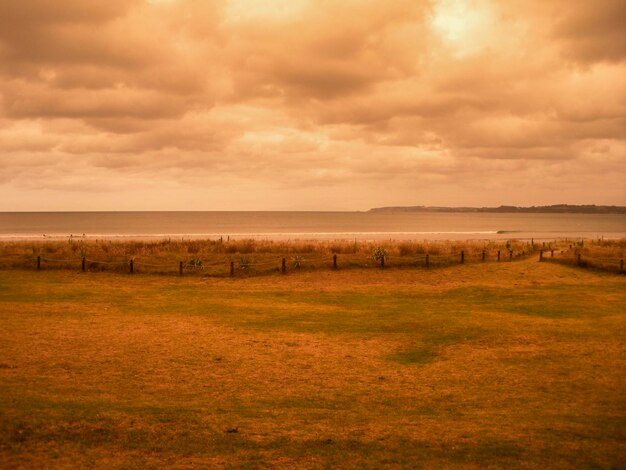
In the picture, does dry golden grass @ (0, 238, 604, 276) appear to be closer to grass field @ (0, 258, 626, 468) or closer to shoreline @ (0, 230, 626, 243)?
grass field @ (0, 258, 626, 468)

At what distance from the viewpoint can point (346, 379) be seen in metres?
11.2

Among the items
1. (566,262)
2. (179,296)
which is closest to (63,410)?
(179,296)

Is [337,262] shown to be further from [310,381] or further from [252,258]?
[310,381]

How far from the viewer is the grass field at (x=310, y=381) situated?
753 cm

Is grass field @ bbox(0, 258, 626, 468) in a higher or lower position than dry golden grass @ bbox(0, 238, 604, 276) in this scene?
lower

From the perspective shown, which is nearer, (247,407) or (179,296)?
(247,407)

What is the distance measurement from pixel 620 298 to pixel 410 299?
30.2 ft

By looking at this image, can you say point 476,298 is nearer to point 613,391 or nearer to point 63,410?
point 613,391

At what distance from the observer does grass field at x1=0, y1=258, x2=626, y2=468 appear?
24.7 ft

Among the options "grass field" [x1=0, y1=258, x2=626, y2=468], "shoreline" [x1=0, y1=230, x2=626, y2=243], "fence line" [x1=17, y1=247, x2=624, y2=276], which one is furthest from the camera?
"shoreline" [x1=0, y1=230, x2=626, y2=243]

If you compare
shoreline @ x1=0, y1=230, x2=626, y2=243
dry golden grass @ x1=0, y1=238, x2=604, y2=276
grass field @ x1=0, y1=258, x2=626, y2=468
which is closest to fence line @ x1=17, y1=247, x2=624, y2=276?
dry golden grass @ x1=0, y1=238, x2=604, y2=276

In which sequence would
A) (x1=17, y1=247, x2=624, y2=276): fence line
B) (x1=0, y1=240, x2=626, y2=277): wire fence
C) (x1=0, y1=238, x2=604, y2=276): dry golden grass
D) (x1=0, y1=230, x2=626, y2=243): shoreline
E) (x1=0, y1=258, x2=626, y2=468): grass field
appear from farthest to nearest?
(x1=0, y1=230, x2=626, y2=243): shoreline → (x1=0, y1=238, x2=604, y2=276): dry golden grass → (x1=0, y1=240, x2=626, y2=277): wire fence → (x1=17, y1=247, x2=624, y2=276): fence line → (x1=0, y1=258, x2=626, y2=468): grass field

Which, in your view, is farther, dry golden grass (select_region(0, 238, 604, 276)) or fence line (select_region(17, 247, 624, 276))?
dry golden grass (select_region(0, 238, 604, 276))

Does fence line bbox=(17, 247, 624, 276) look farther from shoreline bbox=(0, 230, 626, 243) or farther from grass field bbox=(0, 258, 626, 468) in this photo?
shoreline bbox=(0, 230, 626, 243)
